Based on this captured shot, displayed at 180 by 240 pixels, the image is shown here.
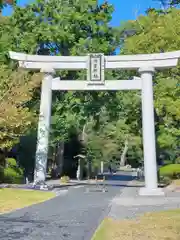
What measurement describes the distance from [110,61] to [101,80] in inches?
41.8

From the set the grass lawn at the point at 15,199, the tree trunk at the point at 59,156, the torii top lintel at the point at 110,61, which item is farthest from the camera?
the tree trunk at the point at 59,156

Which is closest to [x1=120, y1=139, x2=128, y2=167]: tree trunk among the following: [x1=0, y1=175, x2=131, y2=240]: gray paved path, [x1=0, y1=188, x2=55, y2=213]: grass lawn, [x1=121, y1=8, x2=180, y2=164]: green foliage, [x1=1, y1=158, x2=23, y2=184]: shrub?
[x1=121, y1=8, x2=180, y2=164]: green foliage

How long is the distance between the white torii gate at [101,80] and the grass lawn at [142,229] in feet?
26.5

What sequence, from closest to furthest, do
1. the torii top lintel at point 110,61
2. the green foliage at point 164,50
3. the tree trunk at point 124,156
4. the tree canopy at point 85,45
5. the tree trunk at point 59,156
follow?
Answer: the torii top lintel at point 110,61 → the green foliage at point 164,50 → the tree canopy at point 85,45 → the tree trunk at point 59,156 → the tree trunk at point 124,156

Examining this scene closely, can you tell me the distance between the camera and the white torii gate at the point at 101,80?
651 inches

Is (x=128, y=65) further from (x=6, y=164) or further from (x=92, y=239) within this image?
(x=92, y=239)

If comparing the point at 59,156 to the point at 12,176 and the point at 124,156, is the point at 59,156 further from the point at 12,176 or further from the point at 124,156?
the point at 124,156

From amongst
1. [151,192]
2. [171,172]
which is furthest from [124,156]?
[151,192]

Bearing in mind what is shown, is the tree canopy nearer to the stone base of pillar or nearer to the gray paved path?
the stone base of pillar

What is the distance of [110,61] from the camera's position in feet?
57.9

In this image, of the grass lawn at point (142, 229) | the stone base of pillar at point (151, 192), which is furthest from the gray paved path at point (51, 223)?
the stone base of pillar at point (151, 192)

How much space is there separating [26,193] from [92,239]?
28.3 feet

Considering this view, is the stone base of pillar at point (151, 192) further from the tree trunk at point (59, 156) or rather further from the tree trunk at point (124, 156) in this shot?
the tree trunk at point (124, 156)

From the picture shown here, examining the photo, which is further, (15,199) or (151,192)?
(151,192)
